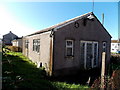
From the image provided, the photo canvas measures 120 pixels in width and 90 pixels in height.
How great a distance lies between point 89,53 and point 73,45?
2432 millimetres

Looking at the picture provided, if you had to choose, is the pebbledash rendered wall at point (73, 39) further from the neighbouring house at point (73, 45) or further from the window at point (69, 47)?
the window at point (69, 47)

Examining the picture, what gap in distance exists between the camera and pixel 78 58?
8398 mm

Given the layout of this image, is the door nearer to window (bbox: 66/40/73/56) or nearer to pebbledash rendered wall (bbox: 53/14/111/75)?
pebbledash rendered wall (bbox: 53/14/111/75)

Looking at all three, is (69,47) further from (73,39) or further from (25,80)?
(25,80)

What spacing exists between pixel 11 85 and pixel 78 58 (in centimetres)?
565

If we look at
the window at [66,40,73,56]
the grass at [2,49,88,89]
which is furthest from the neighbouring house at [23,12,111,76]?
the grass at [2,49,88,89]

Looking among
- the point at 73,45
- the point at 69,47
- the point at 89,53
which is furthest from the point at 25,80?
the point at 89,53

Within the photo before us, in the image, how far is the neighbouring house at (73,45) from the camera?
721 centimetres

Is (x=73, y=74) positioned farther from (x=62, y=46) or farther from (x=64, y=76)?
(x=62, y=46)

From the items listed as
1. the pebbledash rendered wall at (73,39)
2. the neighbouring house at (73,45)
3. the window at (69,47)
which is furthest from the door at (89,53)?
the window at (69,47)

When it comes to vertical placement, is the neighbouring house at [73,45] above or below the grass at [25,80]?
above

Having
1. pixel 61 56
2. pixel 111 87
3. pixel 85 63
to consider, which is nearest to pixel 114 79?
pixel 111 87

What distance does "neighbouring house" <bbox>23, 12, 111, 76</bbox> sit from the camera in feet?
23.7

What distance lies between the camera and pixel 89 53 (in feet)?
31.1
